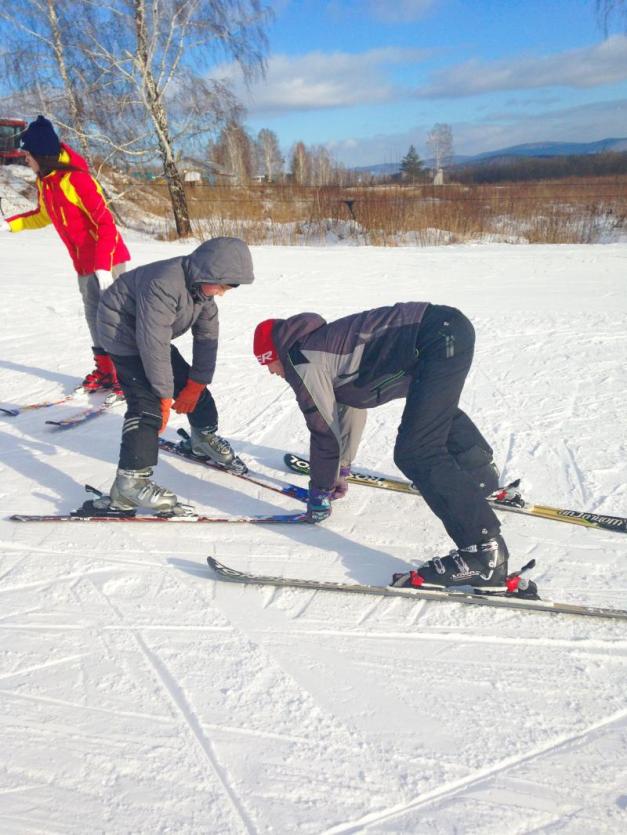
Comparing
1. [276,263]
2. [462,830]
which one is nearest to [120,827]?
[462,830]

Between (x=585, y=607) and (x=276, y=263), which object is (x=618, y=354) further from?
(x=276, y=263)

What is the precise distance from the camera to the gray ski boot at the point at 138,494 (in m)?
3.56

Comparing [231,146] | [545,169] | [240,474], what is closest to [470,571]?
[240,474]

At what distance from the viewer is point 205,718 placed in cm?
218

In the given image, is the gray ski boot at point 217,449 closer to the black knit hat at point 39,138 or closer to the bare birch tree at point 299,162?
the black knit hat at point 39,138

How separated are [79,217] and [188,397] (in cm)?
241

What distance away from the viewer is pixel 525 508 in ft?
11.6

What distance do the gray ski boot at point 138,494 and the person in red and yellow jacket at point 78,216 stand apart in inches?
86.9

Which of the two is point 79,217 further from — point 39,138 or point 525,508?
point 525,508

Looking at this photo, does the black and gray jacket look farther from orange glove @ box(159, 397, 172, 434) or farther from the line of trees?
the line of trees

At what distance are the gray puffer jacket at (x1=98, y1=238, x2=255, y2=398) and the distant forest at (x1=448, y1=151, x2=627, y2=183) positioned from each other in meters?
30.7

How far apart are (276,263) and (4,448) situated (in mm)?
8125

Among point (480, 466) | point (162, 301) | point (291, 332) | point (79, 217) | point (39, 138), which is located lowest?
point (480, 466)

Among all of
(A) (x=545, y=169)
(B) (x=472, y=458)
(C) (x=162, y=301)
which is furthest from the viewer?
(A) (x=545, y=169)
